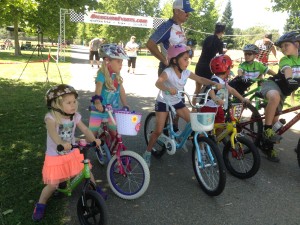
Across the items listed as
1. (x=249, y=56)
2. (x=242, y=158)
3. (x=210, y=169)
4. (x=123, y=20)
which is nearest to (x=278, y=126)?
(x=242, y=158)

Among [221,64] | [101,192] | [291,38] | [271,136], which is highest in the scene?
[291,38]

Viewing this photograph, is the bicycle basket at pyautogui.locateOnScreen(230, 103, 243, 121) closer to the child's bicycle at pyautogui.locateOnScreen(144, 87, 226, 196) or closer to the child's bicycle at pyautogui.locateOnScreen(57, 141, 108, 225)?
the child's bicycle at pyautogui.locateOnScreen(144, 87, 226, 196)

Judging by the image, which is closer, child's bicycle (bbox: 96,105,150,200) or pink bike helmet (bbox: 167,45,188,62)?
child's bicycle (bbox: 96,105,150,200)

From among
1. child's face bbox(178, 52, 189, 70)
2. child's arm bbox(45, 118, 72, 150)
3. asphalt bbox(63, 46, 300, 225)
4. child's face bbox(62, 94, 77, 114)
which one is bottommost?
asphalt bbox(63, 46, 300, 225)

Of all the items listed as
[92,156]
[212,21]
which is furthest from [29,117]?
[212,21]

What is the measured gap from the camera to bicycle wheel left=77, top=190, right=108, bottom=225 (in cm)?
279

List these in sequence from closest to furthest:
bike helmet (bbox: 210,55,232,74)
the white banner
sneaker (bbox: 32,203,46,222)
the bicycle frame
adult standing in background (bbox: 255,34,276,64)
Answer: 1. sneaker (bbox: 32,203,46,222)
2. bike helmet (bbox: 210,55,232,74)
3. the bicycle frame
4. adult standing in background (bbox: 255,34,276,64)
5. the white banner

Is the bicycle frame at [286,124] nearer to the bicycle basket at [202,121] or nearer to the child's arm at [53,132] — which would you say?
the bicycle basket at [202,121]

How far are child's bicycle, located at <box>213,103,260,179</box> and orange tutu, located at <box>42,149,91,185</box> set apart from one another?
2.19 meters

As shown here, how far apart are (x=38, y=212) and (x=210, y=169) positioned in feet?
7.46

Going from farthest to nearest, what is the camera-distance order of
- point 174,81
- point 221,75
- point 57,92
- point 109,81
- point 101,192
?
point 221,75 → point 174,81 → point 109,81 → point 101,192 → point 57,92

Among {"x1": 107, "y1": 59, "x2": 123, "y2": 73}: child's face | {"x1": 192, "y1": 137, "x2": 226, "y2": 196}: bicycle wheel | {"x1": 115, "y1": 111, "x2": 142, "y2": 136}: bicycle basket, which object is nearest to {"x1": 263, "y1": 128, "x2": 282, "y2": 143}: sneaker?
{"x1": 192, "y1": 137, "x2": 226, "y2": 196}: bicycle wheel

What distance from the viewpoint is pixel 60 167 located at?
3.19 metres

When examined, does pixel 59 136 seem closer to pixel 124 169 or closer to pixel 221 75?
pixel 124 169
